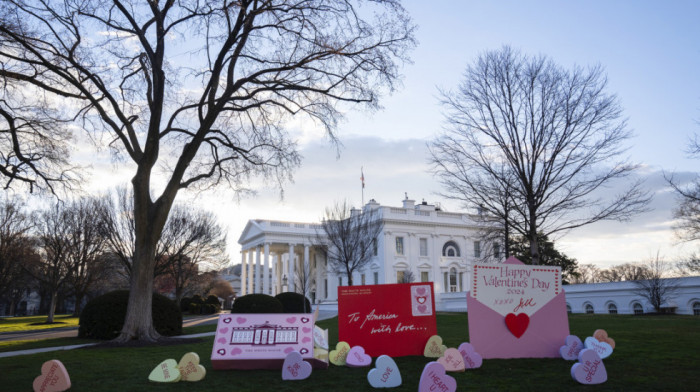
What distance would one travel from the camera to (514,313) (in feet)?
27.1

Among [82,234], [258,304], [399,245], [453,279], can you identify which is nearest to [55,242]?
[82,234]

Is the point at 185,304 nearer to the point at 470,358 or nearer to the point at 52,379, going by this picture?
the point at 52,379

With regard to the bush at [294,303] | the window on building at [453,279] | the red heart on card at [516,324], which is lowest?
the bush at [294,303]

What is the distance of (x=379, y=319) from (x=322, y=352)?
1.47 metres

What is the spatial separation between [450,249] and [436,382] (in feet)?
185

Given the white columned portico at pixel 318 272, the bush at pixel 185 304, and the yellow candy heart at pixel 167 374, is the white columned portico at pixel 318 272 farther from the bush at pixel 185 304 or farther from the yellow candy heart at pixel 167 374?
the yellow candy heart at pixel 167 374

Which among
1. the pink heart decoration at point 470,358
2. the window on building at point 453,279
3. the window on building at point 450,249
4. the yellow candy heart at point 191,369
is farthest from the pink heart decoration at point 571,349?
the window on building at point 450,249

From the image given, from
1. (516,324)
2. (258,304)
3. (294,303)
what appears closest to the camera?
(516,324)

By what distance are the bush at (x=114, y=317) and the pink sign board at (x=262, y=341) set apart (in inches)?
430

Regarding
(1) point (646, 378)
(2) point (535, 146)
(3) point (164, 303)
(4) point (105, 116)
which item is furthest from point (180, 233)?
(1) point (646, 378)

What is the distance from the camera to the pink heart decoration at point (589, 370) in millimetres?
6047

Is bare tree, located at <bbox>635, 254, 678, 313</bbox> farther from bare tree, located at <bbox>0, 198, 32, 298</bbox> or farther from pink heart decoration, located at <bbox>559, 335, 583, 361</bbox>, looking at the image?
bare tree, located at <bbox>0, 198, 32, 298</bbox>

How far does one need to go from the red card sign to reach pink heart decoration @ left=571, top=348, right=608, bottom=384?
281 centimetres

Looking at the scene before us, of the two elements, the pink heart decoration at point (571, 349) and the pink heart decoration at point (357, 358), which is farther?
the pink heart decoration at point (571, 349)
